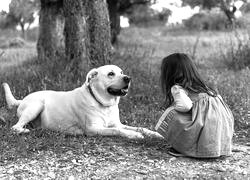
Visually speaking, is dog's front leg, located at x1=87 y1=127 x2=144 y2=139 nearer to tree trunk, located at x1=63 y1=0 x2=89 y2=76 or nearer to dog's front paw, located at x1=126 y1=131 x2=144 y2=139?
dog's front paw, located at x1=126 y1=131 x2=144 y2=139

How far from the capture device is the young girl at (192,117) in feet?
14.7

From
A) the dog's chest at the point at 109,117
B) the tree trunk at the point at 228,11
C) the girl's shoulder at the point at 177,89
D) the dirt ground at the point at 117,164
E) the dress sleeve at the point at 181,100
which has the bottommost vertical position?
the dirt ground at the point at 117,164

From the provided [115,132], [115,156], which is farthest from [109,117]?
[115,156]

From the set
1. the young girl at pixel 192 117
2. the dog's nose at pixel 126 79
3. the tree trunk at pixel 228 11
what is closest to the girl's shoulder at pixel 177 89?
the young girl at pixel 192 117

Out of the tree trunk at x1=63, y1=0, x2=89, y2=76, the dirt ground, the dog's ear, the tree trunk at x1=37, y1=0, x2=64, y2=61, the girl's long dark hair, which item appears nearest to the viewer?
the dirt ground

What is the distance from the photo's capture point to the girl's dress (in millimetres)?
4480

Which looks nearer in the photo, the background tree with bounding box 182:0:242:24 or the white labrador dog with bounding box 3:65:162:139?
the white labrador dog with bounding box 3:65:162:139

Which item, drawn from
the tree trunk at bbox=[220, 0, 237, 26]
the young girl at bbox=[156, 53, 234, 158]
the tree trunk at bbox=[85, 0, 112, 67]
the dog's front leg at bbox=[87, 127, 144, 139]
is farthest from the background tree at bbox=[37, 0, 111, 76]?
the tree trunk at bbox=[220, 0, 237, 26]

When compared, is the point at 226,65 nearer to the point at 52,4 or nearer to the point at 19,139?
the point at 52,4

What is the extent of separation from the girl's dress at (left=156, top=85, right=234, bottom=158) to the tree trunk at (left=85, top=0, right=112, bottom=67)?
3.32 m

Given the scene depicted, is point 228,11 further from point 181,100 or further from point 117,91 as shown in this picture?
point 181,100

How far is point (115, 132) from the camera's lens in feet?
17.0

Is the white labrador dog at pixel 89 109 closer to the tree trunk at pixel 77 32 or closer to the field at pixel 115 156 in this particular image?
the field at pixel 115 156

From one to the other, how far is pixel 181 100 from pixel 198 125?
1.01 feet
